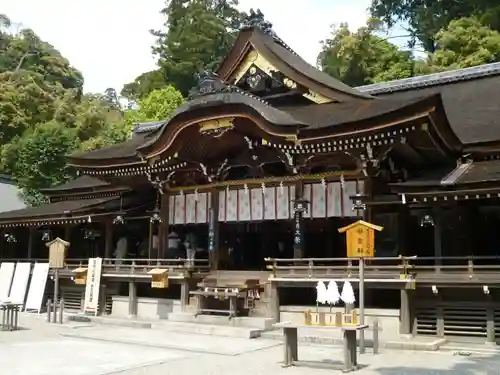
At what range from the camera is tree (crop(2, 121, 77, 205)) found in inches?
1239

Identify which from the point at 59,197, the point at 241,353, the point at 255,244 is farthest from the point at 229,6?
the point at 241,353

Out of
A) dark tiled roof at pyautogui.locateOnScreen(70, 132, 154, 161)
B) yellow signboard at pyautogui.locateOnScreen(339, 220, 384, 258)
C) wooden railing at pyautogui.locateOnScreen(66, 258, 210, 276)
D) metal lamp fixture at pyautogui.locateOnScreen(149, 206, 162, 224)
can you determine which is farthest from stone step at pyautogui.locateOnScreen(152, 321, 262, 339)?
dark tiled roof at pyautogui.locateOnScreen(70, 132, 154, 161)

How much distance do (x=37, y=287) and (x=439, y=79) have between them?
592 inches

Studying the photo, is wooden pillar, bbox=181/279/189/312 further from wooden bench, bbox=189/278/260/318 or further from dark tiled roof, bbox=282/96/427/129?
dark tiled roof, bbox=282/96/427/129

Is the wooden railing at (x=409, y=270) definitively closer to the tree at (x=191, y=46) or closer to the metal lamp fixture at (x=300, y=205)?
the metal lamp fixture at (x=300, y=205)

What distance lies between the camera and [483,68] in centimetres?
1941

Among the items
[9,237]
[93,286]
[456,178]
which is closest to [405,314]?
[456,178]

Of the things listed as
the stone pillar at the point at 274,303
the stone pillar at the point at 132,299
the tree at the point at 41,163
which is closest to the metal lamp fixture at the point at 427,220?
the stone pillar at the point at 274,303

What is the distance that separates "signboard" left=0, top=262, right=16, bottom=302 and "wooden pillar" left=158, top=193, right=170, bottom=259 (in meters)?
5.11

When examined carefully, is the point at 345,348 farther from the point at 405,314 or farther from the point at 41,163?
the point at 41,163

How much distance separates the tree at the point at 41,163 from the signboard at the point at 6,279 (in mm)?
12215

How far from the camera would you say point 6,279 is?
1884 centimetres

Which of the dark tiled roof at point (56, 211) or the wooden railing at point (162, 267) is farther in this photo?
the dark tiled roof at point (56, 211)

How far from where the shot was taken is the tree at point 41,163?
3147 cm
